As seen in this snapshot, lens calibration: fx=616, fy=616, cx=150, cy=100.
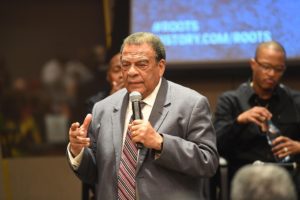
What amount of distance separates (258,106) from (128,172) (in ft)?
4.60

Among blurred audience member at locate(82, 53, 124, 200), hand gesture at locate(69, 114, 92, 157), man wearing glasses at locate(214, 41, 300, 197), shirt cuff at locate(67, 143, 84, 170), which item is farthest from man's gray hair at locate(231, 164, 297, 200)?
blurred audience member at locate(82, 53, 124, 200)

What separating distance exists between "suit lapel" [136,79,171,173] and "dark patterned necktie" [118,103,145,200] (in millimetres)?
48

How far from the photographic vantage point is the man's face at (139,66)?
107 inches

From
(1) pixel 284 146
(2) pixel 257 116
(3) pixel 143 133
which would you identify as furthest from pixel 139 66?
(1) pixel 284 146

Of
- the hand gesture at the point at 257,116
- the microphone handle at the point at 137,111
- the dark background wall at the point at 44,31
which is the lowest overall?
the dark background wall at the point at 44,31

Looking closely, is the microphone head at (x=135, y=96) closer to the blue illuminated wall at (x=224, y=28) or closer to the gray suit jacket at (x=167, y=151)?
the gray suit jacket at (x=167, y=151)

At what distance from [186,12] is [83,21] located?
9.25ft

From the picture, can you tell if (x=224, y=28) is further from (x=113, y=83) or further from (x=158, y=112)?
(x=158, y=112)

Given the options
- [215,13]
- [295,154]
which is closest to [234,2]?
[215,13]

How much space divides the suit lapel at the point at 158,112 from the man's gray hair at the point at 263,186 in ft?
3.75

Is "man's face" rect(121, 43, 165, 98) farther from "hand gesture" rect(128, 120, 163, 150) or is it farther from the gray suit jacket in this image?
"hand gesture" rect(128, 120, 163, 150)

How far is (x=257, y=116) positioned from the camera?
3535 millimetres

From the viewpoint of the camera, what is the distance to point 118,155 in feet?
8.98

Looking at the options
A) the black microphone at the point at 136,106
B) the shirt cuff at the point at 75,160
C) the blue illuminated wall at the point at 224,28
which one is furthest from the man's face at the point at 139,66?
the blue illuminated wall at the point at 224,28
